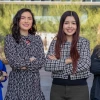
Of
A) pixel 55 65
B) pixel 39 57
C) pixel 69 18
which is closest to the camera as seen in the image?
pixel 55 65

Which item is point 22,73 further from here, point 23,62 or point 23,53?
point 23,53

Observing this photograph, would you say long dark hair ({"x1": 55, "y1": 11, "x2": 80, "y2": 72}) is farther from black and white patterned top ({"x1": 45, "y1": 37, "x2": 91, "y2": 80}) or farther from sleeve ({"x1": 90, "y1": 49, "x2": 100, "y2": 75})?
sleeve ({"x1": 90, "y1": 49, "x2": 100, "y2": 75})

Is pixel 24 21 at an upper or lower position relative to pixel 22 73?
upper

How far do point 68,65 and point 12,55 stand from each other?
2.43 feet

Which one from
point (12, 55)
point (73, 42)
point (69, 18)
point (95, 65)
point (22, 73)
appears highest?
point (69, 18)

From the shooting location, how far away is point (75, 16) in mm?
3898

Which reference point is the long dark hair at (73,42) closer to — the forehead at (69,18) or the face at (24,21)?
the forehead at (69,18)

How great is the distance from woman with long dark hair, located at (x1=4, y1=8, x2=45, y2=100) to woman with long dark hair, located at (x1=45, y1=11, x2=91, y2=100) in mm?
205

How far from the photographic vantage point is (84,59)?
383 centimetres

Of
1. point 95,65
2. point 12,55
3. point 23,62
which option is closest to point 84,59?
point 95,65

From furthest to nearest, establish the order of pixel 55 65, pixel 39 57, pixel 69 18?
pixel 39 57, pixel 69 18, pixel 55 65

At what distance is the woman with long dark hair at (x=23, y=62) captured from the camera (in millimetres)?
3898

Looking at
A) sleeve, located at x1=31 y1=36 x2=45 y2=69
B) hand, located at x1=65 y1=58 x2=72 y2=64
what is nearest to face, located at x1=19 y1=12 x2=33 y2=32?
sleeve, located at x1=31 y1=36 x2=45 y2=69

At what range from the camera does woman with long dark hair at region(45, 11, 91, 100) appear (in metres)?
3.77
